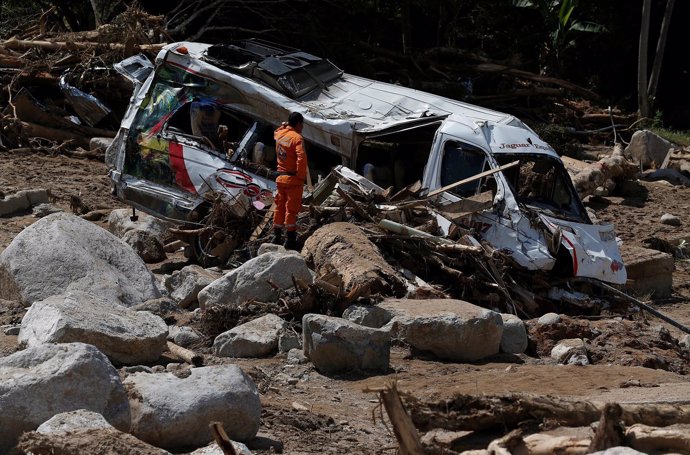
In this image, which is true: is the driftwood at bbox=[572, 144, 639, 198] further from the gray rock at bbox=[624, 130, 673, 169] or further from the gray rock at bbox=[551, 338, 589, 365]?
the gray rock at bbox=[551, 338, 589, 365]

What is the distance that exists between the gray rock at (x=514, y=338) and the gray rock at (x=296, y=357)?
1844 millimetres

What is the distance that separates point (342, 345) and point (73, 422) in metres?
3.41

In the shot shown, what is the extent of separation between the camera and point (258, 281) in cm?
1020

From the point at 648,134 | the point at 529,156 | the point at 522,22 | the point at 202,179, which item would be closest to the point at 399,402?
the point at 529,156

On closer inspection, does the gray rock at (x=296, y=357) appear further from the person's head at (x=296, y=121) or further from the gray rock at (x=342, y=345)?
the person's head at (x=296, y=121)

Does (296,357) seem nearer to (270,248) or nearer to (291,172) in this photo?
(270,248)

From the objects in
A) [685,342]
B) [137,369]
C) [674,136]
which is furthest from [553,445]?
[674,136]

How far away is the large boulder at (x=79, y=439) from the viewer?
537cm

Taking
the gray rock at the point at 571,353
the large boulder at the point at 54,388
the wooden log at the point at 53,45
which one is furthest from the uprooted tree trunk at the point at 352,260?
the wooden log at the point at 53,45

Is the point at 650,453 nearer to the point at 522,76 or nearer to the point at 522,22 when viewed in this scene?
the point at 522,76

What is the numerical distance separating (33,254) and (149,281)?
43.9 inches

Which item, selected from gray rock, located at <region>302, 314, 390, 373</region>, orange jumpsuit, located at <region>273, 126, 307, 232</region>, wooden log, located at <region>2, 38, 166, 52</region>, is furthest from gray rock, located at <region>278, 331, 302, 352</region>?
wooden log, located at <region>2, 38, 166, 52</region>

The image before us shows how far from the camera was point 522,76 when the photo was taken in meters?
23.6

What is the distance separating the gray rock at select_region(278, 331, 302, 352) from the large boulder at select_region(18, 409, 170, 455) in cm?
365
